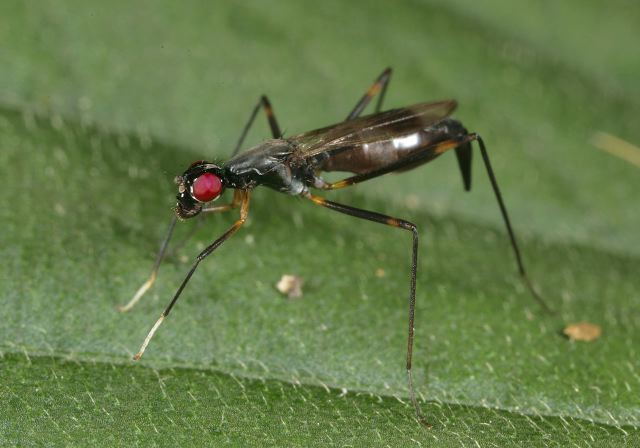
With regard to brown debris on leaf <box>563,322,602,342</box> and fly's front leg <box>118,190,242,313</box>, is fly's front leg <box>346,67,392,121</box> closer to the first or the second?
fly's front leg <box>118,190,242,313</box>

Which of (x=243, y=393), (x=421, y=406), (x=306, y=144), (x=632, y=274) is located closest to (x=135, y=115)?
(x=306, y=144)

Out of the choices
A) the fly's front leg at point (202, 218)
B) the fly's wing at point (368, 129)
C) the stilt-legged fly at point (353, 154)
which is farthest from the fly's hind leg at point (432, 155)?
the fly's front leg at point (202, 218)

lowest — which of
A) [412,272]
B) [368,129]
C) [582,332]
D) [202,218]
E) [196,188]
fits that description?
[582,332]

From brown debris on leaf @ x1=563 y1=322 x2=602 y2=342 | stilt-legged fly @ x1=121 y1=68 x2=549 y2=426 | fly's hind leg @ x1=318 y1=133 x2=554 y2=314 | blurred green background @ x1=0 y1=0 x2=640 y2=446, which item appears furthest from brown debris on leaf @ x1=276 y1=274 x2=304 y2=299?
brown debris on leaf @ x1=563 y1=322 x2=602 y2=342

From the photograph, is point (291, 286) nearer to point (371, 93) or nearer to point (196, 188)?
point (196, 188)

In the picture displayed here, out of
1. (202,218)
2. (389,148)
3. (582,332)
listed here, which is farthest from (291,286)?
(582,332)

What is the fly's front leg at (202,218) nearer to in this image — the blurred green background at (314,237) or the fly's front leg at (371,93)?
the blurred green background at (314,237)
